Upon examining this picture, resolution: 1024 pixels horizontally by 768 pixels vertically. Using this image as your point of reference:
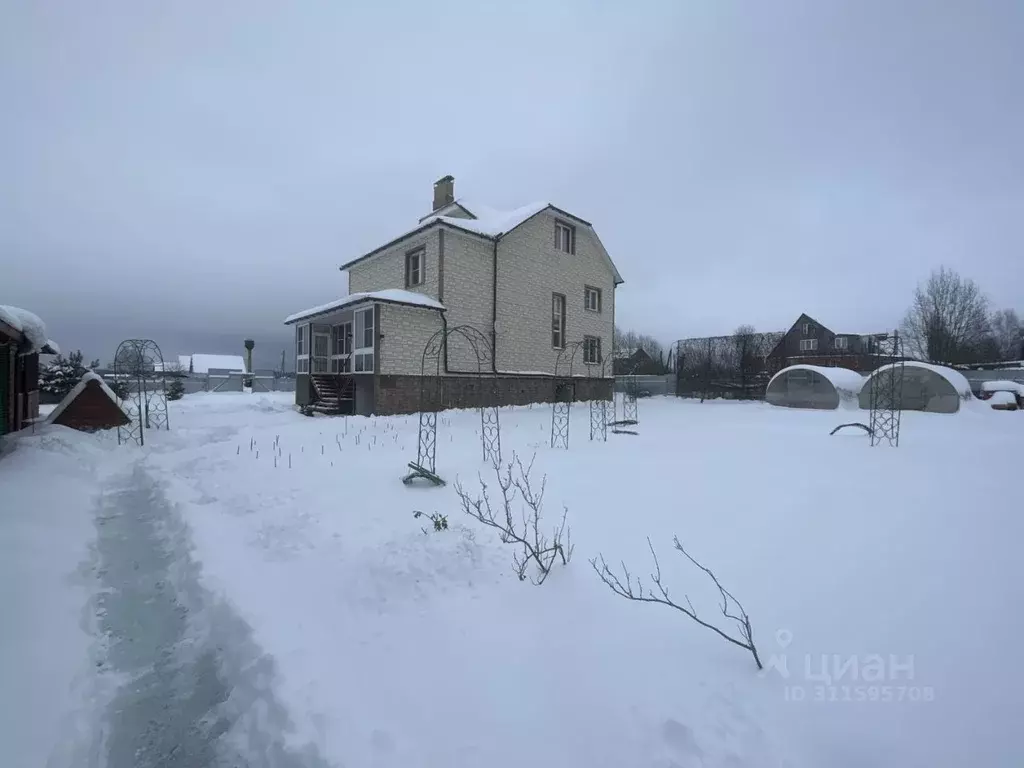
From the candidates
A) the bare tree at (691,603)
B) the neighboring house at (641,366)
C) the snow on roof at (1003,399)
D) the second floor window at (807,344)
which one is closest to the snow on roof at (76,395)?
the bare tree at (691,603)

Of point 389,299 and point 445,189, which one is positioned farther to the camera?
point 445,189

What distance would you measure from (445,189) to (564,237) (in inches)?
237

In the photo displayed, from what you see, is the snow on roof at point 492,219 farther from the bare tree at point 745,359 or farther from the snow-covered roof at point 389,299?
the bare tree at point 745,359

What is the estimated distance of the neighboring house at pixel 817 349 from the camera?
3358 centimetres

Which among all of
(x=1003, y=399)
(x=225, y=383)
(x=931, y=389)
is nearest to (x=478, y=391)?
(x=931, y=389)

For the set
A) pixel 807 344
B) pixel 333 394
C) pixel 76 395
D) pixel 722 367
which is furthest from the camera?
pixel 807 344

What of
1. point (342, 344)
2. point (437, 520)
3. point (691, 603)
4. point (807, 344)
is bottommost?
point (691, 603)

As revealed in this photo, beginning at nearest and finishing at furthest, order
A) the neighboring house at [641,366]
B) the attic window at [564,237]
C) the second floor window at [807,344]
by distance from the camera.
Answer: the attic window at [564,237]
the second floor window at [807,344]
the neighboring house at [641,366]

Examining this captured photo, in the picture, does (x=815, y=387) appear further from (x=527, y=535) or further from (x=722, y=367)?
(x=527, y=535)

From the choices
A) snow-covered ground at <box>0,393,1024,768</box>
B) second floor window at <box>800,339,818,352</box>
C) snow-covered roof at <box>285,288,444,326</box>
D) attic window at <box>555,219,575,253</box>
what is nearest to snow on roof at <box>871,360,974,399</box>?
attic window at <box>555,219,575,253</box>

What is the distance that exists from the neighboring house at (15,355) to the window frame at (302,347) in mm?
8100

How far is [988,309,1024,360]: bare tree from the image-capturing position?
45344mm

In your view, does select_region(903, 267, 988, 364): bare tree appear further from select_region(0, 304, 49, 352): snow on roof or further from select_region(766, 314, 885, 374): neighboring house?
select_region(0, 304, 49, 352): snow on roof

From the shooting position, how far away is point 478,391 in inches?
Result: 640
